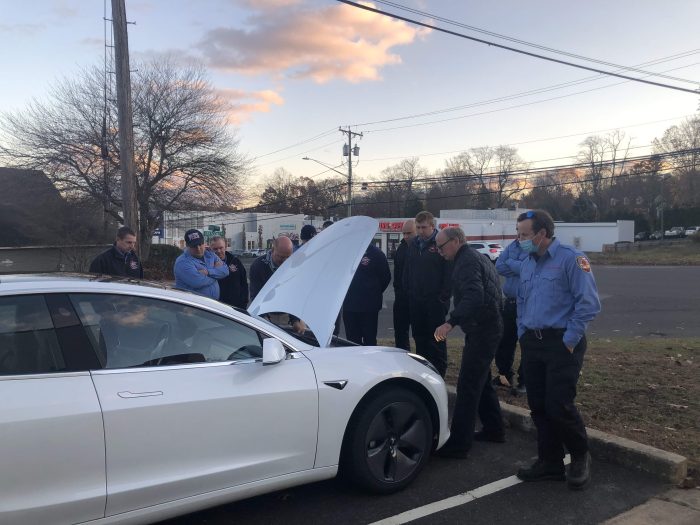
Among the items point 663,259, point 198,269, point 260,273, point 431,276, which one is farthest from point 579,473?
point 663,259

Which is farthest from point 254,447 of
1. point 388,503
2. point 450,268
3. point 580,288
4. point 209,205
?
point 209,205

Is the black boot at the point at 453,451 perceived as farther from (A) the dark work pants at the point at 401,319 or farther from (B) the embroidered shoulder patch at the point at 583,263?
(A) the dark work pants at the point at 401,319

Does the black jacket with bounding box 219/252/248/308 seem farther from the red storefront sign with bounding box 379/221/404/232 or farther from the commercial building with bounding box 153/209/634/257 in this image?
the red storefront sign with bounding box 379/221/404/232

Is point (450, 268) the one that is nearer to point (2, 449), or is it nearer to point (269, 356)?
point (269, 356)

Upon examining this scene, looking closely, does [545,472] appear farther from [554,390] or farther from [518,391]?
[518,391]

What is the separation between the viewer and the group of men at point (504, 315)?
3.56 meters

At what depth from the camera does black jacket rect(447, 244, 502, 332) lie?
409 centimetres

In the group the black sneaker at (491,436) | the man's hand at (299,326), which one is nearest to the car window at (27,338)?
the man's hand at (299,326)

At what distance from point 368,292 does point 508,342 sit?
5.46 ft

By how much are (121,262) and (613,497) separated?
5204 millimetres

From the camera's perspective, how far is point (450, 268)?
5.52 m

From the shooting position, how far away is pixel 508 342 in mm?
5703

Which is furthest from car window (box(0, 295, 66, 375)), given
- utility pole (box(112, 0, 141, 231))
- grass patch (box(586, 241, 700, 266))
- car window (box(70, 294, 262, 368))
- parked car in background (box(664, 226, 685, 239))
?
parked car in background (box(664, 226, 685, 239))

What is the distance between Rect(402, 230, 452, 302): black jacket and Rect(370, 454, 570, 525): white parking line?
2088 millimetres
